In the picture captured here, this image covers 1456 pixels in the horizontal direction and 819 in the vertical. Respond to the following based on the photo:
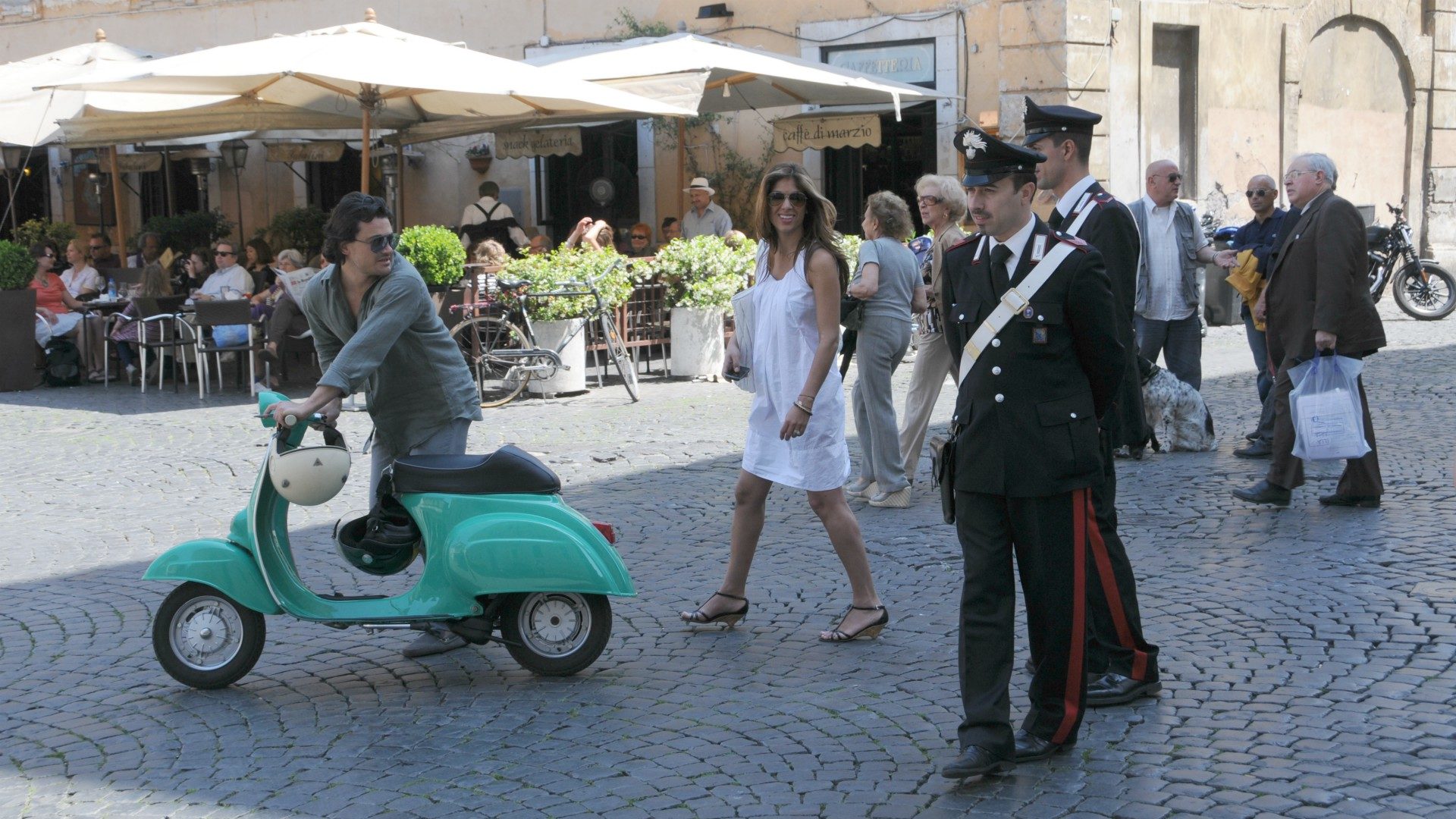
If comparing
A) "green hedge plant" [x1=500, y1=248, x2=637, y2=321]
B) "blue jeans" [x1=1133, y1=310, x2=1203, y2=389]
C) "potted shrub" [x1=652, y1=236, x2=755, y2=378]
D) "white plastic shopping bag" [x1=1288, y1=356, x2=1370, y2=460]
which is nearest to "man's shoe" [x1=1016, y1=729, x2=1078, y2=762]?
"white plastic shopping bag" [x1=1288, y1=356, x2=1370, y2=460]

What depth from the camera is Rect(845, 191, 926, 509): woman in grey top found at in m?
7.72

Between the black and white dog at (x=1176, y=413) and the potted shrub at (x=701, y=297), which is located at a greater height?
the potted shrub at (x=701, y=297)

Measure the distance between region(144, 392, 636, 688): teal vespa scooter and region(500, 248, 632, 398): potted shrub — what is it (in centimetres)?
751

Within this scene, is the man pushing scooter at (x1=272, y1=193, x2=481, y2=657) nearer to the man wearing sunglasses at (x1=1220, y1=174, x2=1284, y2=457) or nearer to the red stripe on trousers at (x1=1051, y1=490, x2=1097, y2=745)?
the red stripe on trousers at (x1=1051, y1=490, x2=1097, y2=745)

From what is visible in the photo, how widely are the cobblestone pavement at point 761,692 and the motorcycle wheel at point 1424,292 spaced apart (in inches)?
397

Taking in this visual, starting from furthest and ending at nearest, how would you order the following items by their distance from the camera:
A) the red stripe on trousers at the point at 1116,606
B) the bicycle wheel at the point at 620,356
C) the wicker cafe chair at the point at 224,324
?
the wicker cafe chair at the point at 224,324 < the bicycle wheel at the point at 620,356 < the red stripe on trousers at the point at 1116,606

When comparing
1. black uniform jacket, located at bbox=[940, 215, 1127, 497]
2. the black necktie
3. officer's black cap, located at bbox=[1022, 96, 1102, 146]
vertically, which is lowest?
black uniform jacket, located at bbox=[940, 215, 1127, 497]

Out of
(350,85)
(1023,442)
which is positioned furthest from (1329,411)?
(350,85)

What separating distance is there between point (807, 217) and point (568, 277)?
290 inches

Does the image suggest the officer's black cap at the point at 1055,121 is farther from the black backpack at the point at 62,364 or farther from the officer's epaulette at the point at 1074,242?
the black backpack at the point at 62,364

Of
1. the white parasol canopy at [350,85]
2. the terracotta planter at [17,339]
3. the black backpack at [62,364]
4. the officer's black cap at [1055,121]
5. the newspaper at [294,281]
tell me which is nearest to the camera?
the officer's black cap at [1055,121]

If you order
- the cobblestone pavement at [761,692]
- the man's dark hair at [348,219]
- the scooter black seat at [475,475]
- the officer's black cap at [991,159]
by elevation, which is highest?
the officer's black cap at [991,159]

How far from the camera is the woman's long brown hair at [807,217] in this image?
543 centimetres

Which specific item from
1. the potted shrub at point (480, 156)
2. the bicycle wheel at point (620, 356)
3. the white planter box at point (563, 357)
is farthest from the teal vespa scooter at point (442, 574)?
the potted shrub at point (480, 156)
